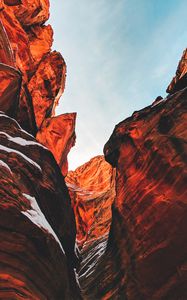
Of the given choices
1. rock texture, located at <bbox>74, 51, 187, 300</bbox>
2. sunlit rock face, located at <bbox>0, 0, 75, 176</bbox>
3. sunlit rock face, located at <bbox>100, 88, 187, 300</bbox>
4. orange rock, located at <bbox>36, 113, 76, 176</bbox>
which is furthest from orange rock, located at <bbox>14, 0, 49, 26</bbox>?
sunlit rock face, located at <bbox>100, 88, 187, 300</bbox>

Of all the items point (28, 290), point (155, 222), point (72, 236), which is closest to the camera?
point (28, 290)

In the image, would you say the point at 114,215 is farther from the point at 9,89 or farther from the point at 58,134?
the point at 58,134

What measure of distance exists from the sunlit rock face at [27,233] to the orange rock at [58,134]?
15.4 meters

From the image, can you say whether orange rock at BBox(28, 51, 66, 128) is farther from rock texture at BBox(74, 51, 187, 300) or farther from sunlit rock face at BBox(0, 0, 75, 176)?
rock texture at BBox(74, 51, 187, 300)

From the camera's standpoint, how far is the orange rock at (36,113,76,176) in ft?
101

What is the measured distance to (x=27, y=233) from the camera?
9.59 metres

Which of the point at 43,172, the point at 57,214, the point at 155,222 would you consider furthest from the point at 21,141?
the point at 155,222

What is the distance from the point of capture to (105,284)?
51.5 feet

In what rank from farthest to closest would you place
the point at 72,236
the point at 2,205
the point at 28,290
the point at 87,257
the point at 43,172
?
the point at 87,257 → the point at 72,236 → the point at 43,172 → the point at 2,205 → the point at 28,290

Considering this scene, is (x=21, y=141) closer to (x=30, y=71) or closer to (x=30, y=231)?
(x=30, y=231)

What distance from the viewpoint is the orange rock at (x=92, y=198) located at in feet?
95.8

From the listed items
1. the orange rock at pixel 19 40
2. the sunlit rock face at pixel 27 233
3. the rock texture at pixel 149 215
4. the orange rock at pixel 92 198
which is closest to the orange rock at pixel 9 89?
the sunlit rock face at pixel 27 233

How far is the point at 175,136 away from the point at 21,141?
7.30 m

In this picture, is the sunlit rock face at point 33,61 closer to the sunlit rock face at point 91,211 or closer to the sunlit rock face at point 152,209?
the sunlit rock face at point 91,211
